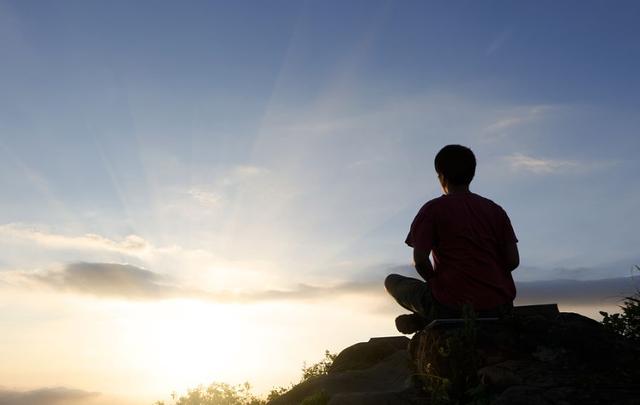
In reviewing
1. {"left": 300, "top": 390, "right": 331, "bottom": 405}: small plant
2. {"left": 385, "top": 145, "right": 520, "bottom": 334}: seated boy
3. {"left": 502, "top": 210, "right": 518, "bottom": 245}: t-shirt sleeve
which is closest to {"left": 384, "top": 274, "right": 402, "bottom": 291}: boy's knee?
{"left": 385, "top": 145, "right": 520, "bottom": 334}: seated boy

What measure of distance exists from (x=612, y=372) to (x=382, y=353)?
25.9ft

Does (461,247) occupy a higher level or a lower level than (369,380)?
higher

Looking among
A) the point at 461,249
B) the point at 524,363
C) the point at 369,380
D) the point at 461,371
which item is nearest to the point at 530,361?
the point at 524,363

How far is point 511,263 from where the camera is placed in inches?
290

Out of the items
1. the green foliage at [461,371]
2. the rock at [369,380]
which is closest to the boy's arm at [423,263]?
the green foliage at [461,371]

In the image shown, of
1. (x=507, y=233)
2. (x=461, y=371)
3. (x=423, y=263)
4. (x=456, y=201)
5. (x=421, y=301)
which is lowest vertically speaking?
(x=461, y=371)

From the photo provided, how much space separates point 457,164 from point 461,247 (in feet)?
3.35

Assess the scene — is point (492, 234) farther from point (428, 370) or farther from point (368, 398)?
point (368, 398)

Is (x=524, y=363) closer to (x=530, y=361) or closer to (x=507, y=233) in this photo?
(x=530, y=361)

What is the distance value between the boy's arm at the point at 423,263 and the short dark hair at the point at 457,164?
990 mm

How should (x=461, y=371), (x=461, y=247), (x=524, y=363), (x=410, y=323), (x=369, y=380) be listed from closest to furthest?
1. (x=461, y=371)
2. (x=524, y=363)
3. (x=461, y=247)
4. (x=410, y=323)
5. (x=369, y=380)

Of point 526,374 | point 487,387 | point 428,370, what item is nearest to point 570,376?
point 526,374

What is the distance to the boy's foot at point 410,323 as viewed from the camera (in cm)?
774

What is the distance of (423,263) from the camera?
23.2 feet
